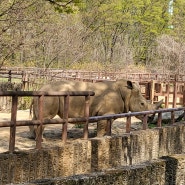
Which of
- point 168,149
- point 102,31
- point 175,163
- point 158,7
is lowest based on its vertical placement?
point 168,149

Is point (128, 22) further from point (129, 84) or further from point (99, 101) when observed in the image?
point (99, 101)

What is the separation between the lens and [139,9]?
6519 centimetres

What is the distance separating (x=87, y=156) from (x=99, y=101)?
251 cm

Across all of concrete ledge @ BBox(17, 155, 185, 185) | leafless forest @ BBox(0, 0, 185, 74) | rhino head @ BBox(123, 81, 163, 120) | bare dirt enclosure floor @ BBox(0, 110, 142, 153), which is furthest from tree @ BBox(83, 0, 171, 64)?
concrete ledge @ BBox(17, 155, 185, 185)

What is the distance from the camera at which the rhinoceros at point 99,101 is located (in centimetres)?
905

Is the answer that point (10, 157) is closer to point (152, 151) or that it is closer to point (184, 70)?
point (152, 151)

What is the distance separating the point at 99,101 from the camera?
9.73m

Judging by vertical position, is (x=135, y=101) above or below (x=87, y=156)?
above

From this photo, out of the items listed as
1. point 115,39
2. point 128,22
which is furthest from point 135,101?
point 115,39

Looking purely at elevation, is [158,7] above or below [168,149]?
above

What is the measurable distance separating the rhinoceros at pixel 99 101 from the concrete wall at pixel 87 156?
0.95 meters

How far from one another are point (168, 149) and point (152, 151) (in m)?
0.83

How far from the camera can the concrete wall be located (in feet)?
20.4

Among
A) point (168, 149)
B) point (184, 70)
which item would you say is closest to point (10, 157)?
point (168, 149)
